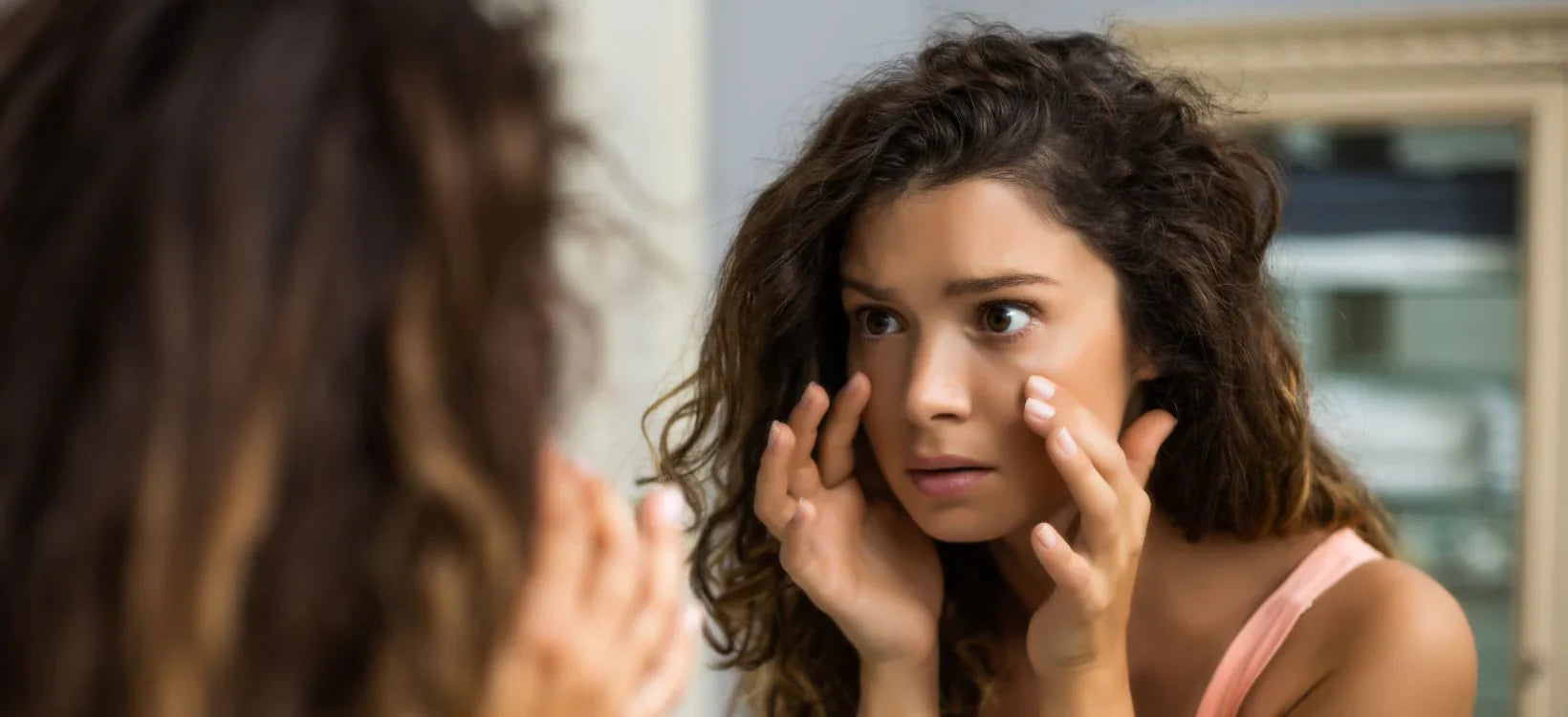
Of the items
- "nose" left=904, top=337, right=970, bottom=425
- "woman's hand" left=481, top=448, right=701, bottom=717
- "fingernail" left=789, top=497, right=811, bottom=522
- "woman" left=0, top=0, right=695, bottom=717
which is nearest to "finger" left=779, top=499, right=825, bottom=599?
"fingernail" left=789, top=497, right=811, bottom=522

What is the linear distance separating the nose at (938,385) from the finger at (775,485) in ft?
0.32

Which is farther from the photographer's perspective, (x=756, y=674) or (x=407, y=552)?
(x=756, y=674)

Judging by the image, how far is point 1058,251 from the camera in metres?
0.92

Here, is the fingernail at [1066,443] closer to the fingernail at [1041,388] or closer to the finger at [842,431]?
the fingernail at [1041,388]

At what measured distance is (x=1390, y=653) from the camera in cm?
90

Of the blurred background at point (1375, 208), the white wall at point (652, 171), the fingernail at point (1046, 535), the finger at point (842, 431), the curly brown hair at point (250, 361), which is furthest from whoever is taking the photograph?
the blurred background at point (1375, 208)

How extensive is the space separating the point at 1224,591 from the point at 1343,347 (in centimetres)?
209

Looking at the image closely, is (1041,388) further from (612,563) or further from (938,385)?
(612,563)

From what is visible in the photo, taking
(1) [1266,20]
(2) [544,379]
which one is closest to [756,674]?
(2) [544,379]

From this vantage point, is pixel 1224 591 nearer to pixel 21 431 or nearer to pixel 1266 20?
pixel 21 431

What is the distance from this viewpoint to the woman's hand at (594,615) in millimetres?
576

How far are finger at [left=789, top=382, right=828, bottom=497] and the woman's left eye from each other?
13 centimetres

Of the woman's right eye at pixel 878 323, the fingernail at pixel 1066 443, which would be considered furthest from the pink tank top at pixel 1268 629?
the woman's right eye at pixel 878 323

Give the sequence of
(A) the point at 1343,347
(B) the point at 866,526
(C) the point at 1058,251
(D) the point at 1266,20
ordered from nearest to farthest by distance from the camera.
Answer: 1. (C) the point at 1058,251
2. (B) the point at 866,526
3. (D) the point at 1266,20
4. (A) the point at 1343,347
